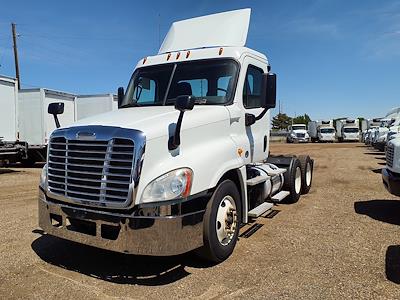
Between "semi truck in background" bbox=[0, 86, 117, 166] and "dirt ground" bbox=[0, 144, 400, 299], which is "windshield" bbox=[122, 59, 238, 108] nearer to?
"dirt ground" bbox=[0, 144, 400, 299]

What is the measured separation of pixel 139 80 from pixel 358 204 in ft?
17.4

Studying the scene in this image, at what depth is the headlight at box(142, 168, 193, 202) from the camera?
4.25m

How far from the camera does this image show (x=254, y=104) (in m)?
6.31

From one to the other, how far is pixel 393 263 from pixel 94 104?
1835cm

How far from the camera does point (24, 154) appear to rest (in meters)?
16.6

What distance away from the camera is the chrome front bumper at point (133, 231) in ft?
13.8

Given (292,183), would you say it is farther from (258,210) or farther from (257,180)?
(258,210)

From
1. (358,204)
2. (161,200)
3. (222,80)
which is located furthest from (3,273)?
(358,204)

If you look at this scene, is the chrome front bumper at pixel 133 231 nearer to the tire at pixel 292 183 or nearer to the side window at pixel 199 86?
the side window at pixel 199 86

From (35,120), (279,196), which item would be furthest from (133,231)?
(35,120)

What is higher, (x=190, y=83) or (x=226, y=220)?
(x=190, y=83)

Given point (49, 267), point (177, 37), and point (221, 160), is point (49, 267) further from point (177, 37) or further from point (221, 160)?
point (177, 37)

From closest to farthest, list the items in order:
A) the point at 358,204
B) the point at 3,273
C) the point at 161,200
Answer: the point at 161,200, the point at 3,273, the point at 358,204

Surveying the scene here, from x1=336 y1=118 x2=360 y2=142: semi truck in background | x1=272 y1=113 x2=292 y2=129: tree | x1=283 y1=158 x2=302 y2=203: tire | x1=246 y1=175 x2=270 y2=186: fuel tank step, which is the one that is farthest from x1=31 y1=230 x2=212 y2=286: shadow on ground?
x1=272 y1=113 x2=292 y2=129: tree
